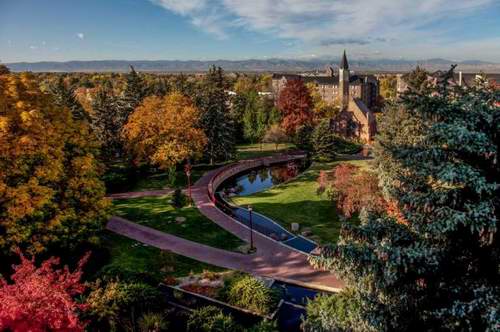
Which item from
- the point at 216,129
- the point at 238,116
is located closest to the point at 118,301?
the point at 216,129

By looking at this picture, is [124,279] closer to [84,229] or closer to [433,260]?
[84,229]

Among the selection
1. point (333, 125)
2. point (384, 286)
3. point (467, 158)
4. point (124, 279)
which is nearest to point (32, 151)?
point (124, 279)

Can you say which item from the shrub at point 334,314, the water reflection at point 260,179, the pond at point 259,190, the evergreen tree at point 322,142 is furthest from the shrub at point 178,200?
the evergreen tree at point 322,142

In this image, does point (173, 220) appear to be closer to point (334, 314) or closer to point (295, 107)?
point (334, 314)

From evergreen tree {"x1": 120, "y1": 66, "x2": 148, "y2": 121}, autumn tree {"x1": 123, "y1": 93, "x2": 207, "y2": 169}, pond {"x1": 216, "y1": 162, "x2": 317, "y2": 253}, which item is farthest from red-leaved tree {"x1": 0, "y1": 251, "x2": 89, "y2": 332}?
evergreen tree {"x1": 120, "y1": 66, "x2": 148, "y2": 121}

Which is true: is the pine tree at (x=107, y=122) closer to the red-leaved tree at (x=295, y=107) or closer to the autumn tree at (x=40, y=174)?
the red-leaved tree at (x=295, y=107)

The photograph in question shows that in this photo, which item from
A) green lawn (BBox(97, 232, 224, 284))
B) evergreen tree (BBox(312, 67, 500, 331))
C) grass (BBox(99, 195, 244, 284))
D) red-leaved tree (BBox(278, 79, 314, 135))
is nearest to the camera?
evergreen tree (BBox(312, 67, 500, 331))

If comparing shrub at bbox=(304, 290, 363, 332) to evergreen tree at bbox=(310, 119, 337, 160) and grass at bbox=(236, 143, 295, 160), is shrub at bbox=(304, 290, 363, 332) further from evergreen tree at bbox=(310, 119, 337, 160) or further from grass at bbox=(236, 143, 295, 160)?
grass at bbox=(236, 143, 295, 160)
